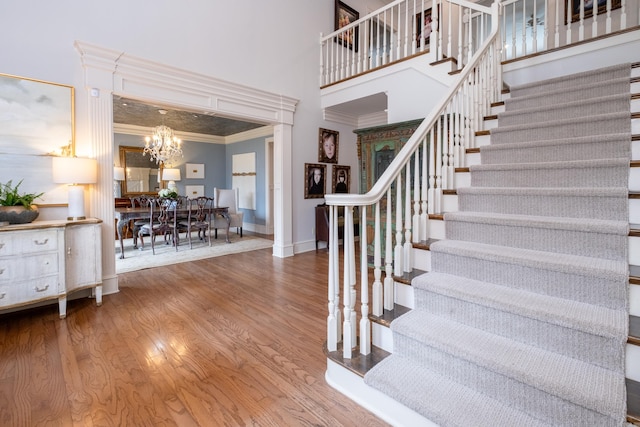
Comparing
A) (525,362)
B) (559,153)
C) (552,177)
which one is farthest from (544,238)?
(559,153)

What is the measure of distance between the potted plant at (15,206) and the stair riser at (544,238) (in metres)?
3.38

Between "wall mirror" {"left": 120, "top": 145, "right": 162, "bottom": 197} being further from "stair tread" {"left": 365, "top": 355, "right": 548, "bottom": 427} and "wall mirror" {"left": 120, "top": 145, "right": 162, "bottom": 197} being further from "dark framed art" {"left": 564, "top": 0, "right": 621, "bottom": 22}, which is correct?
"dark framed art" {"left": 564, "top": 0, "right": 621, "bottom": 22}

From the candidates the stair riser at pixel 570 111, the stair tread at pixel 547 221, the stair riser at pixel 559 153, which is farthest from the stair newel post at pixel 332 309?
the stair riser at pixel 570 111

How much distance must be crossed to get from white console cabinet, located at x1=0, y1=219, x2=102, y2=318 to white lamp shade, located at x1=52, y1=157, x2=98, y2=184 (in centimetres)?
38

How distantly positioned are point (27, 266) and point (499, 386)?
3346mm

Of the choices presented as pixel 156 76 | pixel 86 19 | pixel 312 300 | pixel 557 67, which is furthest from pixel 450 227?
pixel 86 19

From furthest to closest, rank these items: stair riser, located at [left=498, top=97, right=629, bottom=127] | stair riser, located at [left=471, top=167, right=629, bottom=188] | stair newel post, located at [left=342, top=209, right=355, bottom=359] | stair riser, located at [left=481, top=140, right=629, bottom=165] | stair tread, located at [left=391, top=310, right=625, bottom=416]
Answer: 1. stair riser, located at [left=498, top=97, right=629, bottom=127]
2. stair riser, located at [left=481, top=140, right=629, bottom=165]
3. stair riser, located at [left=471, top=167, right=629, bottom=188]
4. stair newel post, located at [left=342, top=209, right=355, bottom=359]
5. stair tread, located at [left=391, top=310, right=625, bottom=416]

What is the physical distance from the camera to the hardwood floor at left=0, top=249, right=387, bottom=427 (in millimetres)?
1469

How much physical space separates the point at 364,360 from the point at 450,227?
101 cm

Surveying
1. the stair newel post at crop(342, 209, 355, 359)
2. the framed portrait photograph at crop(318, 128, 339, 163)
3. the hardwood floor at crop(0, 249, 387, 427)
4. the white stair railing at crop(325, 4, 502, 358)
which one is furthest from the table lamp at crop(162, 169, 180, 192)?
the stair newel post at crop(342, 209, 355, 359)

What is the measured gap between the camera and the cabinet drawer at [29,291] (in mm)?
2375

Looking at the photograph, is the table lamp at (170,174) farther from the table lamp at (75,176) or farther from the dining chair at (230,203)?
the table lamp at (75,176)

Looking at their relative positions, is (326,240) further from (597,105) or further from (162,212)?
(597,105)

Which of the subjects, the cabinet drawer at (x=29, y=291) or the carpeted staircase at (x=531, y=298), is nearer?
the carpeted staircase at (x=531, y=298)
